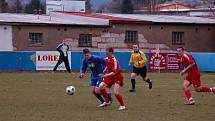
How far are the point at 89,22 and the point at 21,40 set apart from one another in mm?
6167

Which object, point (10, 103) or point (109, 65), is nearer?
point (109, 65)

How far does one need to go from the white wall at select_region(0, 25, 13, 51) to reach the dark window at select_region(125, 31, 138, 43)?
31.0 ft

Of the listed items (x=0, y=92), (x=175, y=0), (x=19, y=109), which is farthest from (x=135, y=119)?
(x=175, y=0)

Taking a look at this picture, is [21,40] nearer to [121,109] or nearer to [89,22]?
[89,22]

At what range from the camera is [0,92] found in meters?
23.9

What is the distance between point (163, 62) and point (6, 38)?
12.3 metres

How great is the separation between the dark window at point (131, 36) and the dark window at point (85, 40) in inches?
122

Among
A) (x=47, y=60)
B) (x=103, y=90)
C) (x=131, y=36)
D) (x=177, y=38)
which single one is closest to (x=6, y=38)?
(x=47, y=60)

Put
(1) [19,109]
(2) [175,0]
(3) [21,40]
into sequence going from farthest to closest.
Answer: (2) [175,0]
(3) [21,40]
(1) [19,109]

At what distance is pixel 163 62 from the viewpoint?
141 feet

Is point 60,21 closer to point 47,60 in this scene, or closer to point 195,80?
point 47,60

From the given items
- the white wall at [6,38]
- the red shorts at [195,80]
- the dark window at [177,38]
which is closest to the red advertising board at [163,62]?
the dark window at [177,38]

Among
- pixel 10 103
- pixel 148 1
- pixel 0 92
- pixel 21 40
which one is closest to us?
pixel 10 103

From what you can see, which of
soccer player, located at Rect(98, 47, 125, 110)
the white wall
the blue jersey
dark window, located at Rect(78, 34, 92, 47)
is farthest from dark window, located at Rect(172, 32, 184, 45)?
soccer player, located at Rect(98, 47, 125, 110)
